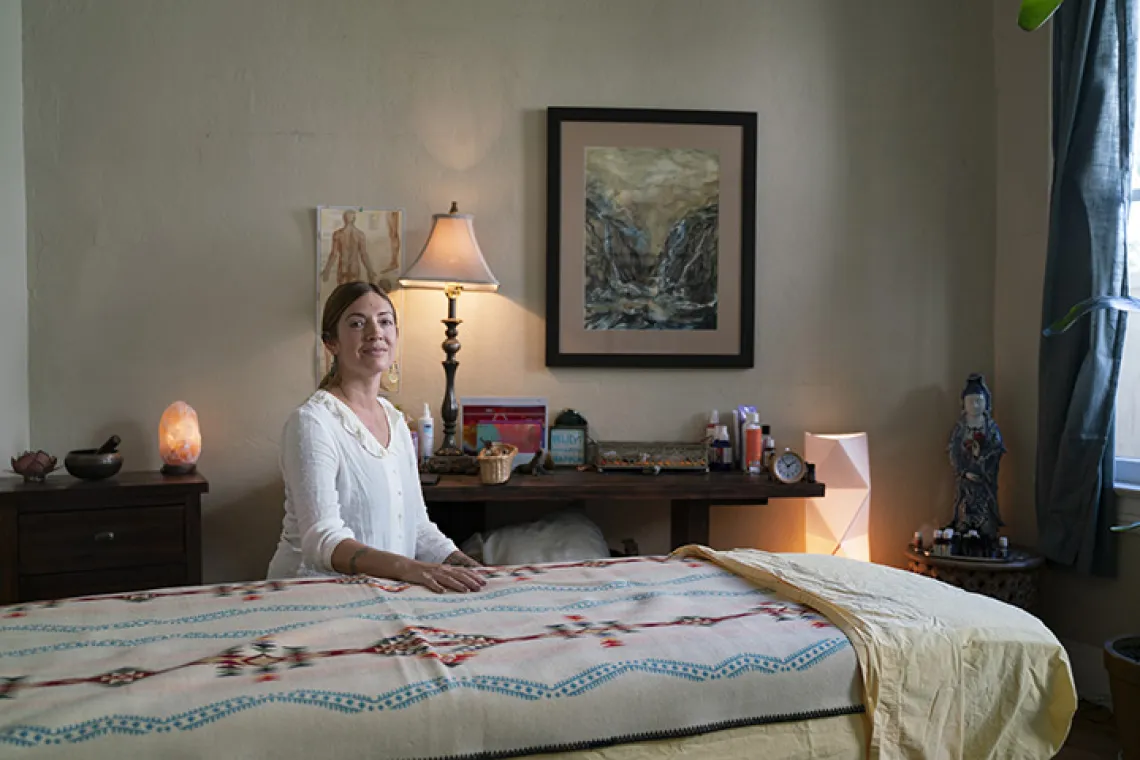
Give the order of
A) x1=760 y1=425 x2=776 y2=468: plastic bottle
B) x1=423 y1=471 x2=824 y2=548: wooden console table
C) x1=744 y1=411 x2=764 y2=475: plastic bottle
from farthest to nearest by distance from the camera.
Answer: x1=744 y1=411 x2=764 y2=475: plastic bottle
x1=760 y1=425 x2=776 y2=468: plastic bottle
x1=423 y1=471 x2=824 y2=548: wooden console table

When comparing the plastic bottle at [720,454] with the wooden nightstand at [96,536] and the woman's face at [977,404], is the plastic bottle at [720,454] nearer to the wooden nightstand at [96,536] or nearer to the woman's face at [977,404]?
the woman's face at [977,404]

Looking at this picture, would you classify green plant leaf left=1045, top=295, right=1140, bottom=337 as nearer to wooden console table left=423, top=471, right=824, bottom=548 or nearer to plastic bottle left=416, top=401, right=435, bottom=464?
A: wooden console table left=423, top=471, right=824, bottom=548

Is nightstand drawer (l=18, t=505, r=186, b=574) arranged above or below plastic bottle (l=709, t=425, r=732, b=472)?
below

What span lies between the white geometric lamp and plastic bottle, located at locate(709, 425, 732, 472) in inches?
12.6

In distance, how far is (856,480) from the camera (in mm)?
3418

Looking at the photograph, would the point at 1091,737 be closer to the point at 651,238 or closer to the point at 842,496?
the point at 842,496

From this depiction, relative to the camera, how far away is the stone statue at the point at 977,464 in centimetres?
328

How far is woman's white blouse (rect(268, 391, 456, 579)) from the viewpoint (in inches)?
79.7

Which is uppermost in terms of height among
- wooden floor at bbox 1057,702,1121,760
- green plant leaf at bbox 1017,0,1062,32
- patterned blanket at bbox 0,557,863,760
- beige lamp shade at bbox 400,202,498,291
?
green plant leaf at bbox 1017,0,1062,32

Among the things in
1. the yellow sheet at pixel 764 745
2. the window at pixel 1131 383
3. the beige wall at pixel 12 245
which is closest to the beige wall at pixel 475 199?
the beige wall at pixel 12 245

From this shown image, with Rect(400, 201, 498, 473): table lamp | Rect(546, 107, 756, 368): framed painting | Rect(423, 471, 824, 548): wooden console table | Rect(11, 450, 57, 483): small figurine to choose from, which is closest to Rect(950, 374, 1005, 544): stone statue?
Rect(423, 471, 824, 548): wooden console table

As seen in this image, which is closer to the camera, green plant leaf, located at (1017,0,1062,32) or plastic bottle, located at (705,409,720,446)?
green plant leaf, located at (1017,0,1062,32)

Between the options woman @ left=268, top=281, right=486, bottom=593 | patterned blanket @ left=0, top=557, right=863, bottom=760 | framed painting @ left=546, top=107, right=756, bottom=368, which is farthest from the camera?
framed painting @ left=546, top=107, right=756, bottom=368

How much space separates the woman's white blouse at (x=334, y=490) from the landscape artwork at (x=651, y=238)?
1.36m
